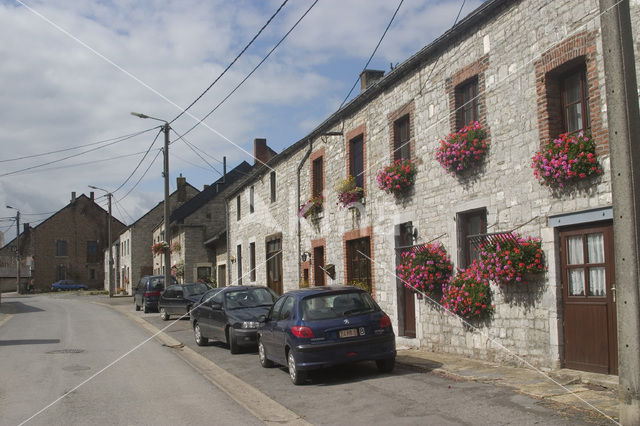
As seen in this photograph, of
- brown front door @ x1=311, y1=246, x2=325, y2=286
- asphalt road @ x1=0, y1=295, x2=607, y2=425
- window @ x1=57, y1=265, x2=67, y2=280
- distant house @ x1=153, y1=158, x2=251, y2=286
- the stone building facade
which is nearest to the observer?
asphalt road @ x1=0, y1=295, x2=607, y2=425

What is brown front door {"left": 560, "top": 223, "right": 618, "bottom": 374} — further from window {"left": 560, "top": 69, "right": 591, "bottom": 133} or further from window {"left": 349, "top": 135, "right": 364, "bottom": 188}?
window {"left": 349, "top": 135, "right": 364, "bottom": 188}

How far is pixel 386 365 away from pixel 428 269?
2.76 metres

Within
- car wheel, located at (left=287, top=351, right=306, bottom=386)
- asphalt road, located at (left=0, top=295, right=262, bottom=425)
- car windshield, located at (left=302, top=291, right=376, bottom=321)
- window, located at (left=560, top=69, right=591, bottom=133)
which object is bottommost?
asphalt road, located at (left=0, top=295, right=262, bottom=425)

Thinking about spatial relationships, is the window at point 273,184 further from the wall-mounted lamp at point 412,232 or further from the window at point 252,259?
the wall-mounted lamp at point 412,232

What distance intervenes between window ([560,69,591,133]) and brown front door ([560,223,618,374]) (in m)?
1.60

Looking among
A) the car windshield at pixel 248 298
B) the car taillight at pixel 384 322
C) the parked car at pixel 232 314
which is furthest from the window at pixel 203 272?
the car taillight at pixel 384 322

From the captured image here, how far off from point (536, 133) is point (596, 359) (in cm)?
353

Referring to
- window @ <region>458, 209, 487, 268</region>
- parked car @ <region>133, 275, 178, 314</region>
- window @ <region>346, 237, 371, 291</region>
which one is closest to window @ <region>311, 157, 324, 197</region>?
window @ <region>346, 237, 371, 291</region>

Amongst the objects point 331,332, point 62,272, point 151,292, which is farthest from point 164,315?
point 62,272

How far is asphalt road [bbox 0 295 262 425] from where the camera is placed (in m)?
7.63

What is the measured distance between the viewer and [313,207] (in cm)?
1934

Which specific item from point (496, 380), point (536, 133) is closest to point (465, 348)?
point (496, 380)

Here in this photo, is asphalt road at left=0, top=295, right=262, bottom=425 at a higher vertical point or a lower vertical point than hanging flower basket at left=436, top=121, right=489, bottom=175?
lower

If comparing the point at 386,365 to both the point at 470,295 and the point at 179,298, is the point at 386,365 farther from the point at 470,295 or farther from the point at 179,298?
the point at 179,298
